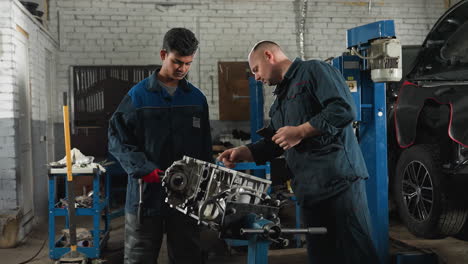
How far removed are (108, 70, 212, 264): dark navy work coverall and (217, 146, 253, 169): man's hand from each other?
7.3 inches

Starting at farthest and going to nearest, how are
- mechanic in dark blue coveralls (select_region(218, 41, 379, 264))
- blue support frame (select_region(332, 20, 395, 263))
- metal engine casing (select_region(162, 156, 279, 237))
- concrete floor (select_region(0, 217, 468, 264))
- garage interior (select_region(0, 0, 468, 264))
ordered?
1. concrete floor (select_region(0, 217, 468, 264))
2. garage interior (select_region(0, 0, 468, 264))
3. blue support frame (select_region(332, 20, 395, 263))
4. mechanic in dark blue coveralls (select_region(218, 41, 379, 264))
5. metal engine casing (select_region(162, 156, 279, 237))

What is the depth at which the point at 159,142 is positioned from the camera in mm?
2121

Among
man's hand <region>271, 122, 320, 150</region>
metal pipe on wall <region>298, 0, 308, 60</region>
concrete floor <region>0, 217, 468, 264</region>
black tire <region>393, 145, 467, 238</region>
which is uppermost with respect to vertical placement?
metal pipe on wall <region>298, 0, 308, 60</region>

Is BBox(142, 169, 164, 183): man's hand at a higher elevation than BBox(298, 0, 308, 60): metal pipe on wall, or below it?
below

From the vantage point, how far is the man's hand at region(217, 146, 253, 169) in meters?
2.06

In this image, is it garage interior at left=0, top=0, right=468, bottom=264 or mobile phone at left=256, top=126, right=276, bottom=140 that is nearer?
mobile phone at left=256, top=126, right=276, bottom=140

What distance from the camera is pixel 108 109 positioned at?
6.35m

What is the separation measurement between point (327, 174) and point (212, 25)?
5200mm

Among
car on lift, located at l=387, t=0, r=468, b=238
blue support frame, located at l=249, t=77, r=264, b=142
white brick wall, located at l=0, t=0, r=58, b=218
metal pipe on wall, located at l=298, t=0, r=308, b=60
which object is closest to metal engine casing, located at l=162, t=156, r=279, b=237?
car on lift, located at l=387, t=0, r=468, b=238

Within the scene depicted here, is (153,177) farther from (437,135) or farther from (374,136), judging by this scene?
(437,135)

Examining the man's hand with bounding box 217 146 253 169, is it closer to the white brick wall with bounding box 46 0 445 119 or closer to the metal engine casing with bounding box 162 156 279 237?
the metal engine casing with bounding box 162 156 279 237

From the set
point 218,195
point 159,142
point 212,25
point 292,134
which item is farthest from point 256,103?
point 212,25

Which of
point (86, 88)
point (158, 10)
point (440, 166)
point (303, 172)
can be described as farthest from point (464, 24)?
point (86, 88)

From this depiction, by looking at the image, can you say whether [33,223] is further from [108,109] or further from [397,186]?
[397,186]
